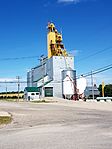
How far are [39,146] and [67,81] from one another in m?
93.5

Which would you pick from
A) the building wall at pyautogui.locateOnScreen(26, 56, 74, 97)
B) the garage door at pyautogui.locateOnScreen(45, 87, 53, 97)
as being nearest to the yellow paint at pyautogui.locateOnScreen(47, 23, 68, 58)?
the building wall at pyautogui.locateOnScreen(26, 56, 74, 97)

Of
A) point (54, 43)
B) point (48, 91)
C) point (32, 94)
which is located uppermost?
point (54, 43)

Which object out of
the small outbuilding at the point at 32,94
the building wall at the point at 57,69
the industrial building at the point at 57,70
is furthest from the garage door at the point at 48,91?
the small outbuilding at the point at 32,94

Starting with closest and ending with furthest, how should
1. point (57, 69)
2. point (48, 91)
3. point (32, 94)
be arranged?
point (32, 94), point (57, 69), point (48, 91)

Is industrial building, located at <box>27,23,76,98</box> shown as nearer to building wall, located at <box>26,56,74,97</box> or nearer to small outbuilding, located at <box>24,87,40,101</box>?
building wall, located at <box>26,56,74,97</box>

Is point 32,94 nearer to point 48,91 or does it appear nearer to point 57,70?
point 48,91

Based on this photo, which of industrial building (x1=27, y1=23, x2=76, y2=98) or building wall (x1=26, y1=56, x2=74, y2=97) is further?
building wall (x1=26, y1=56, x2=74, y2=97)

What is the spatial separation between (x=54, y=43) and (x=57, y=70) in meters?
8.86

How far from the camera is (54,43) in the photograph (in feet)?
352

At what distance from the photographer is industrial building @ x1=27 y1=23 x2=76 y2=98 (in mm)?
104250

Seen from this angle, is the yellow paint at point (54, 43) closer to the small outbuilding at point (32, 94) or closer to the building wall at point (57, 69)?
the building wall at point (57, 69)

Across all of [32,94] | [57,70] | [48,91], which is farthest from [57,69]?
[32,94]

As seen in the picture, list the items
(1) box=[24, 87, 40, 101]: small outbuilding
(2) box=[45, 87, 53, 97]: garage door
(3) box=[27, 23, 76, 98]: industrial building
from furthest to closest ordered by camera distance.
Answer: (2) box=[45, 87, 53, 97]: garage door → (3) box=[27, 23, 76, 98]: industrial building → (1) box=[24, 87, 40, 101]: small outbuilding

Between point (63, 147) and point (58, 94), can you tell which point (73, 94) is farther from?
point (63, 147)
